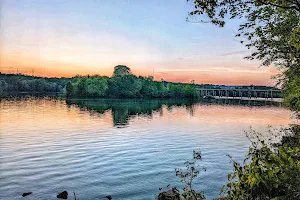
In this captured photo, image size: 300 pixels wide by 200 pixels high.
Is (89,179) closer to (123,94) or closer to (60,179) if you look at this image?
(60,179)

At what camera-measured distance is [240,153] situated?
105 feet

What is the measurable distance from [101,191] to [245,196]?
51.1 ft

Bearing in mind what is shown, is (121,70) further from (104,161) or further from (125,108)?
(104,161)

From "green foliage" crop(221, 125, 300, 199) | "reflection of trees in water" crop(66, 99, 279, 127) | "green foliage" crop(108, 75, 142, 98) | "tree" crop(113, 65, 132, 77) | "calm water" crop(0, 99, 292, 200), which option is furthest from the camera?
"tree" crop(113, 65, 132, 77)

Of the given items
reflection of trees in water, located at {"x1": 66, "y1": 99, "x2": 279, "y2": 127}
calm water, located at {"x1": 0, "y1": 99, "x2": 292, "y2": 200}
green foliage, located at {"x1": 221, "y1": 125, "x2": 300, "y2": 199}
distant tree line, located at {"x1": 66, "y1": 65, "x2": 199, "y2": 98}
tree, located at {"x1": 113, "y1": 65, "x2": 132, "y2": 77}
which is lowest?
calm water, located at {"x1": 0, "y1": 99, "x2": 292, "y2": 200}

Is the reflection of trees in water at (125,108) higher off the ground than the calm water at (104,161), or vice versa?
the reflection of trees in water at (125,108)

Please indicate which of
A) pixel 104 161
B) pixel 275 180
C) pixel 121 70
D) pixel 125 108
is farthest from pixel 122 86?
pixel 275 180

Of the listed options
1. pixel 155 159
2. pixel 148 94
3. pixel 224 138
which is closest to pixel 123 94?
pixel 148 94

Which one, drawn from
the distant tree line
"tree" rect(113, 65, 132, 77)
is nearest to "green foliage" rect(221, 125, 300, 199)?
the distant tree line

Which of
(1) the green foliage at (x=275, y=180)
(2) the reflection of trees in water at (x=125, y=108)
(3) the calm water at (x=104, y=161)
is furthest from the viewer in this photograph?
(2) the reflection of trees in water at (x=125, y=108)

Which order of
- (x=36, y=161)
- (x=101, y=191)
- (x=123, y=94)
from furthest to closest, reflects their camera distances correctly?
(x=123, y=94), (x=36, y=161), (x=101, y=191)

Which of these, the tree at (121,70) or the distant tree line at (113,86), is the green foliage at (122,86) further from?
the tree at (121,70)

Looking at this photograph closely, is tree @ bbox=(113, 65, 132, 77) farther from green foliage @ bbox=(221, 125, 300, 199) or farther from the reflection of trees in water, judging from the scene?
green foliage @ bbox=(221, 125, 300, 199)

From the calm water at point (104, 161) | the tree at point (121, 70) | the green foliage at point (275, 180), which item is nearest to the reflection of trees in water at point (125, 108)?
the calm water at point (104, 161)
